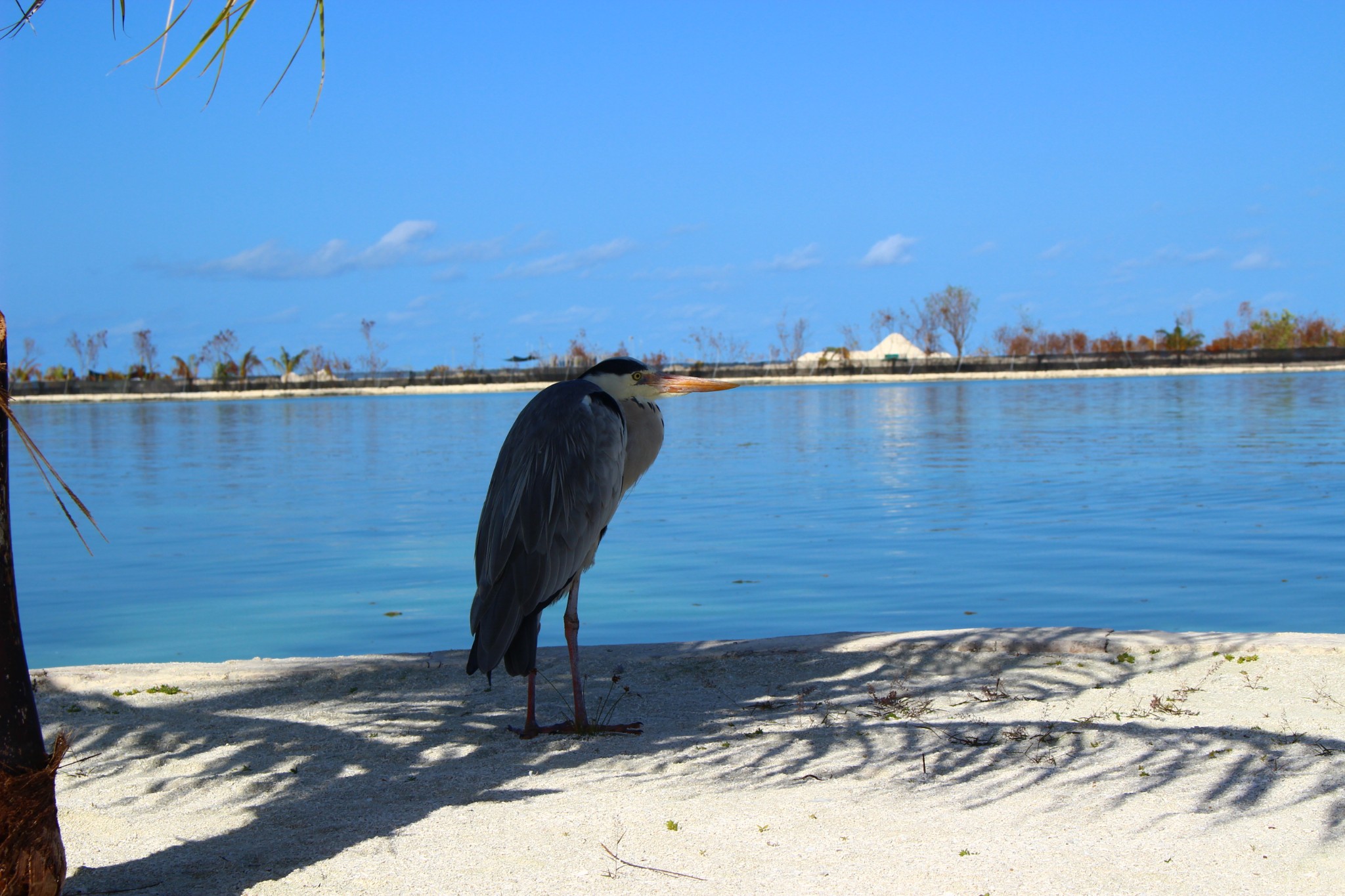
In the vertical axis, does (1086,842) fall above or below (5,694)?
below

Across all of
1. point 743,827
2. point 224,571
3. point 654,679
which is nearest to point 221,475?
point 224,571

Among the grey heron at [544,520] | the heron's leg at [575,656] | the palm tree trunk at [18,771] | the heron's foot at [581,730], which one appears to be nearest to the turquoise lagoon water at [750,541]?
the heron's leg at [575,656]

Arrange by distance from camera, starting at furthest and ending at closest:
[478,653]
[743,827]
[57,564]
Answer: [57,564] → [478,653] → [743,827]

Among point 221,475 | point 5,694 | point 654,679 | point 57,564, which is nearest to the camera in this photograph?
point 5,694

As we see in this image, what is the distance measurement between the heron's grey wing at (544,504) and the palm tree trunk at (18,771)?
70.9 inches

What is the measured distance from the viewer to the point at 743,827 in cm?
335

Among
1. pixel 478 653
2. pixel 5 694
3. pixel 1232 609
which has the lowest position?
pixel 1232 609

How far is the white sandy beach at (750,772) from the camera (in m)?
3.03

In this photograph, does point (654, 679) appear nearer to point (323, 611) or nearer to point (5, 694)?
point (5, 694)

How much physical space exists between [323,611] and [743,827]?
6232 millimetres

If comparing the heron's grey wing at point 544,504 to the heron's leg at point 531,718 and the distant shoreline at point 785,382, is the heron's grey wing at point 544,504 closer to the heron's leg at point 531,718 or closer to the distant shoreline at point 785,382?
the heron's leg at point 531,718

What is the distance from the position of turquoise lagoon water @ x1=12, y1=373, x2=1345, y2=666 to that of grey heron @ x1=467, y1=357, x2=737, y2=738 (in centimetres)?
326

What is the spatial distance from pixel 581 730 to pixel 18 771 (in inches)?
91.3

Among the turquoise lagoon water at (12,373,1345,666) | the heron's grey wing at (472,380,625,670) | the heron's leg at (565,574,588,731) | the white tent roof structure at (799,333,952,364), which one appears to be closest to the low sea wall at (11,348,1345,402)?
the white tent roof structure at (799,333,952,364)
